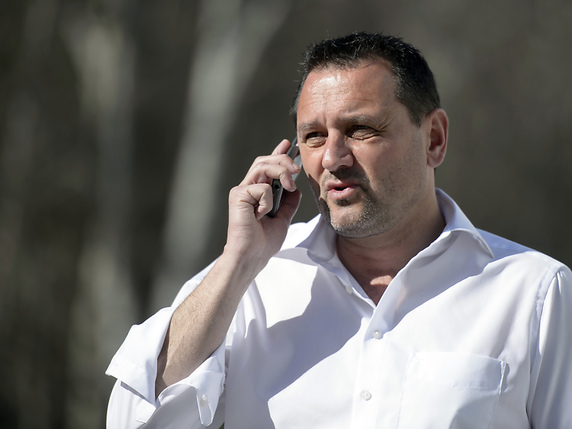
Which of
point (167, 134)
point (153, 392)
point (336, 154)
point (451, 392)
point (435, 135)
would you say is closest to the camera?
point (451, 392)

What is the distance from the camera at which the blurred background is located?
17.4 feet

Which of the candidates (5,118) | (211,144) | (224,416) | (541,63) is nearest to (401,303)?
(224,416)

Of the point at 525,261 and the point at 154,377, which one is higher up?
the point at 525,261

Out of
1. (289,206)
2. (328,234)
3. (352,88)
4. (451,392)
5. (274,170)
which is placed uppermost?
(352,88)

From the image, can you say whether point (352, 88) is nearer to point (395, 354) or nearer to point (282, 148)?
point (282, 148)

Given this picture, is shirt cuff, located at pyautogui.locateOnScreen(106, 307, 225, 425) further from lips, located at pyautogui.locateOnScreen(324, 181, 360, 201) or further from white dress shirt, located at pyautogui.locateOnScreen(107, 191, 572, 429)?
lips, located at pyautogui.locateOnScreen(324, 181, 360, 201)

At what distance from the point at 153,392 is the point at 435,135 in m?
1.12

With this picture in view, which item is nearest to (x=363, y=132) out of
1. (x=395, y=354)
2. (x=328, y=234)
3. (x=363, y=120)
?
(x=363, y=120)

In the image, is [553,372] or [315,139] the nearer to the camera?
[553,372]

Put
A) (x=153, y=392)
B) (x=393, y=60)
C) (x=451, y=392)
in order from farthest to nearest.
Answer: (x=393, y=60)
(x=153, y=392)
(x=451, y=392)

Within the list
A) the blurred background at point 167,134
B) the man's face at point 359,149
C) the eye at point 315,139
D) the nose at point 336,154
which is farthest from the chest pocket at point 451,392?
the blurred background at point 167,134

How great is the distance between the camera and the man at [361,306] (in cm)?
161

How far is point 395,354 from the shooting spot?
5.44ft

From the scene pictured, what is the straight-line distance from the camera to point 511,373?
1600 millimetres
